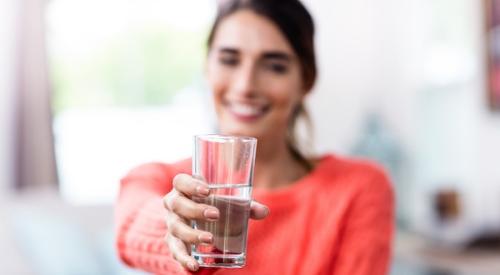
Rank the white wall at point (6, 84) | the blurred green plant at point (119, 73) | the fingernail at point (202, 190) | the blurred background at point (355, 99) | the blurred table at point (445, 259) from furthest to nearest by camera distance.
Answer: the blurred green plant at point (119, 73) → the white wall at point (6, 84) → the blurred background at point (355, 99) → the blurred table at point (445, 259) → the fingernail at point (202, 190)

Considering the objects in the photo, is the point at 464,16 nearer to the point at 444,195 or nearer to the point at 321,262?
the point at 444,195

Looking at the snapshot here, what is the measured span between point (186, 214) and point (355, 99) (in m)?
2.60

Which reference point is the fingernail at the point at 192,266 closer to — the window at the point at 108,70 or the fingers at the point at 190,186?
the fingers at the point at 190,186

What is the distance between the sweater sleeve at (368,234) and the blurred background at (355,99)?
1614 millimetres

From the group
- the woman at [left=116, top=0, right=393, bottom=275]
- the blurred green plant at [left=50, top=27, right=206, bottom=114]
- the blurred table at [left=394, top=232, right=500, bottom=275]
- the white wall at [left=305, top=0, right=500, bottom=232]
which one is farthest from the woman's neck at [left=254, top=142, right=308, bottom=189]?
the blurred green plant at [left=50, top=27, right=206, bottom=114]

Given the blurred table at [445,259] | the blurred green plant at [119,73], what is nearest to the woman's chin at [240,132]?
the blurred table at [445,259]

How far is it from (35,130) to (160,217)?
95.2 inches

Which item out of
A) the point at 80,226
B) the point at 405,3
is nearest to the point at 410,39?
the point at 405,3

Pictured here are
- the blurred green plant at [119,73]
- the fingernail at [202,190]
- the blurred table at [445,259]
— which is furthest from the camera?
the blurred green plant at [119,73]

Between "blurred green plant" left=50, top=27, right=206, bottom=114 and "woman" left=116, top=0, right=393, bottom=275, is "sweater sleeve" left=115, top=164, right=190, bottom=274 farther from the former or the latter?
"blurred green plant" left=50, top=27, right=206, bottom=114

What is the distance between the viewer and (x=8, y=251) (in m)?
1.16

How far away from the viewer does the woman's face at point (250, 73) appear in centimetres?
38

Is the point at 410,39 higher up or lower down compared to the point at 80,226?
higher up

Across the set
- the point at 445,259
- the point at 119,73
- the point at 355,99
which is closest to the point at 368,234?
the point at 445,259
